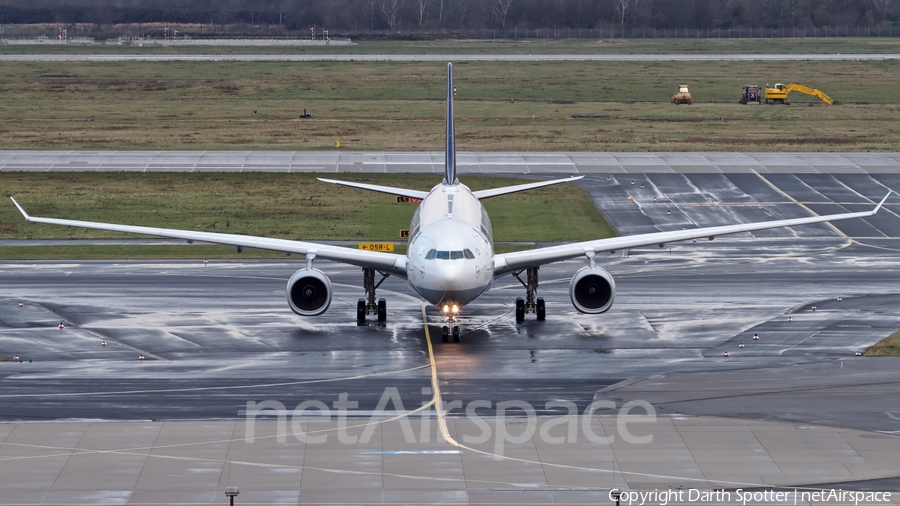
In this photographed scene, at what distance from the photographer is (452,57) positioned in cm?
15612

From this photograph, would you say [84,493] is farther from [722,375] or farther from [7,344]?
[722,375]

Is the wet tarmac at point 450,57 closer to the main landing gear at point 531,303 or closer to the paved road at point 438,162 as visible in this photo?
the paved road at point 438,162

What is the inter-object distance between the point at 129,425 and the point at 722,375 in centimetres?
1582

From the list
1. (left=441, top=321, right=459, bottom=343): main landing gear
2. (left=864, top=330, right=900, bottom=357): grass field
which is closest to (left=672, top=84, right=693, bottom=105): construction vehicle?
(left=864, top=330, right=900, bottom=357): grass field

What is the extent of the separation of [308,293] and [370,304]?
305cm

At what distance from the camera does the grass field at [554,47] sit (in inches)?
6471

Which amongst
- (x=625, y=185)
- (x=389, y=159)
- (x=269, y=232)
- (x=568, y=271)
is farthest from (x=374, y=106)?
(x=568, y=271)

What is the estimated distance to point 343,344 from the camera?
121 feet

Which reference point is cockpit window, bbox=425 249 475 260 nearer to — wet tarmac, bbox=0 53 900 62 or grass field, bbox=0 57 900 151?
grass field, bbox=0 57 900 151

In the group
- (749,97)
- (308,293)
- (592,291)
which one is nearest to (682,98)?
(749,97)

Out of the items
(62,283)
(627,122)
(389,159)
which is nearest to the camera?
(62,283)

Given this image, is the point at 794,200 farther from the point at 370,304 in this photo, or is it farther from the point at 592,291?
the point at 370,304

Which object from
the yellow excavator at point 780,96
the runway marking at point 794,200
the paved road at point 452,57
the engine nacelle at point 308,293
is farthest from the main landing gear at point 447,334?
the paved road at point 452,57

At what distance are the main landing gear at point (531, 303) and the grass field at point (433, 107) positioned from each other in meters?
44.4
